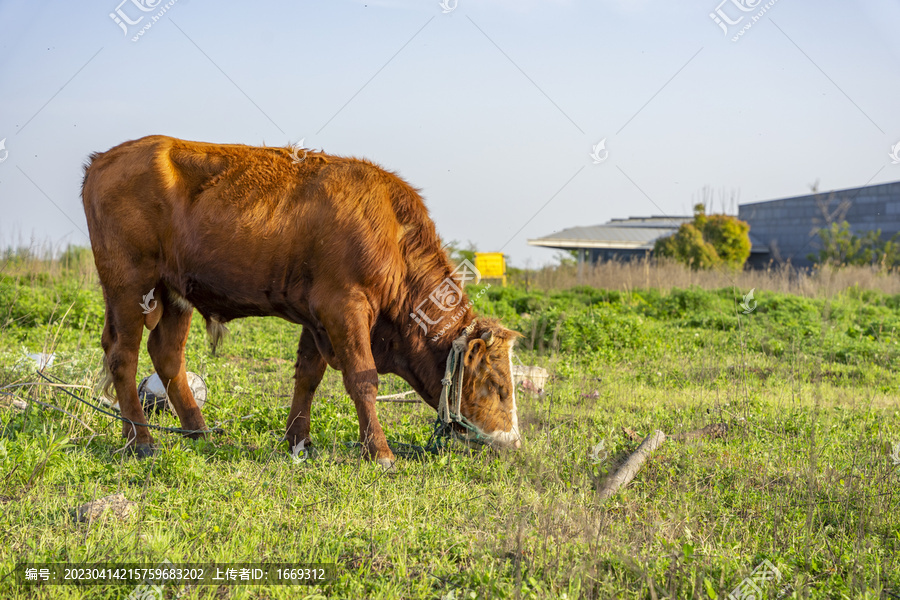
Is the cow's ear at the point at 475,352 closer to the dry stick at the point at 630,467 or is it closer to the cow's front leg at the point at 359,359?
the cow's front leg at the point at 359,359

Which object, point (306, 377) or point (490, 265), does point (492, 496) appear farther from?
point (490, 265)

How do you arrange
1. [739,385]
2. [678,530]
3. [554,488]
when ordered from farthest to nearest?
1. [739,385]
2. [554,488]
3. [678,530]

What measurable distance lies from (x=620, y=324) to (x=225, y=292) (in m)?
6.62

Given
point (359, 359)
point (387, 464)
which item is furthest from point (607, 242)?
point (387, 464)

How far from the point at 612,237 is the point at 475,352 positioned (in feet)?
97.7

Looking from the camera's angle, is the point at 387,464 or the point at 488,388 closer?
the point at 387,464

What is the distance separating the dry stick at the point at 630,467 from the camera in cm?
417

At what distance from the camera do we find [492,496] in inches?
159

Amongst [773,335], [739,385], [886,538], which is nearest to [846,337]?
[773,335]

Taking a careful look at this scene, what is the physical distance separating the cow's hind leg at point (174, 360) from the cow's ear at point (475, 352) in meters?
2.18

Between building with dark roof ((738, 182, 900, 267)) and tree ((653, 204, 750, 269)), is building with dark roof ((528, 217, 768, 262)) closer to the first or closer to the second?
building with dark roof ((738, 182, 900, 267))

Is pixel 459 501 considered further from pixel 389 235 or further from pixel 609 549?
pixel 389 235

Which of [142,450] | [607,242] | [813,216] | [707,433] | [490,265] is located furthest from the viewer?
[813,216]

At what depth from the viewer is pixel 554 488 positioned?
164 inches
